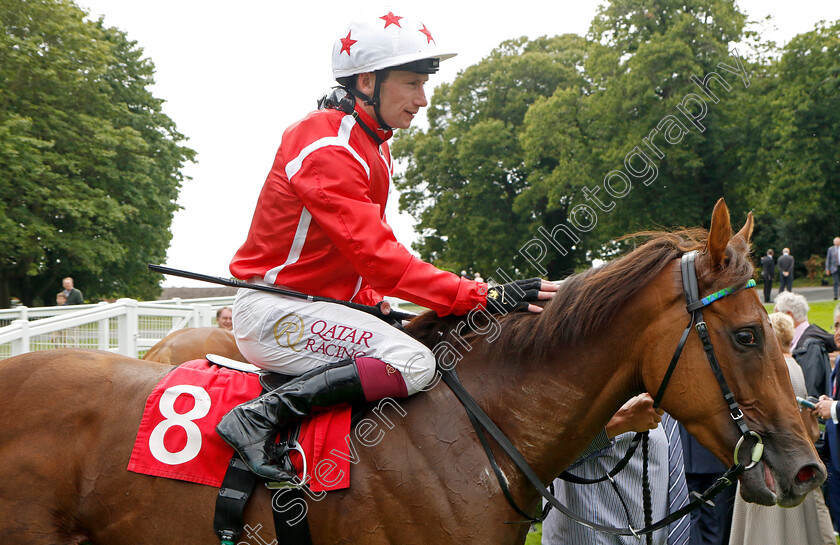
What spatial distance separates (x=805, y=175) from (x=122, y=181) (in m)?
26.5

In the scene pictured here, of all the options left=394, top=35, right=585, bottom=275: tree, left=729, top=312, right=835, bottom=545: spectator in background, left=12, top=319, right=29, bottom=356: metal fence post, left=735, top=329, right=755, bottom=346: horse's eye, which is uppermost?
left=394, top=35, right=585, bottom=275: tree

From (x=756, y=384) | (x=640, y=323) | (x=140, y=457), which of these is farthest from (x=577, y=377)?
(x=140, y=457)

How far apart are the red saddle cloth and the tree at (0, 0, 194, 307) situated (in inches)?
884

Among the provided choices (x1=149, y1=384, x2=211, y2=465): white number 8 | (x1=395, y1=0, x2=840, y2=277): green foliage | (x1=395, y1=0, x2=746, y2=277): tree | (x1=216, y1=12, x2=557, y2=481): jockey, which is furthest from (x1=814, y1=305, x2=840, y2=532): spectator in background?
(x1=395, y1=0, x2=840, y2=277): green foliage

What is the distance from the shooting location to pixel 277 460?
2445mm

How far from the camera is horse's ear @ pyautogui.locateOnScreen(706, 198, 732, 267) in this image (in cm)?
226

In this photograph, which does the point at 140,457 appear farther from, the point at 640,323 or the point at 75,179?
the point at 75,179

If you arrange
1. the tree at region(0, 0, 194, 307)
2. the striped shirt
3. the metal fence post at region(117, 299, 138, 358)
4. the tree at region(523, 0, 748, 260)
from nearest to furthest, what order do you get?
the striped shirt
the metal fence post at region(117, 299, 138, 358)
the tree at region(0, 0, 194, 307)
the tree at region(523, 0, 748, 260)

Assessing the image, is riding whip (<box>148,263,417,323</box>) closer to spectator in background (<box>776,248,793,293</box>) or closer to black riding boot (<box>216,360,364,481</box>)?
black riding boot (<box>216,360,364,481</box>)

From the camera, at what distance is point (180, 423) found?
257 cm

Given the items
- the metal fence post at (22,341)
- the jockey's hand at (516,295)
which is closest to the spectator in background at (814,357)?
the jockey's hand at (516,295)

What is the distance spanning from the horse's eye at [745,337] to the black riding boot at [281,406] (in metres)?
1.33

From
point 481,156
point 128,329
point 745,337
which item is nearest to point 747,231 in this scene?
point 745,337

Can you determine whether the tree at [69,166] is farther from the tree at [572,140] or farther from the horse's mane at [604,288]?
the horse's mane at [604,288]
